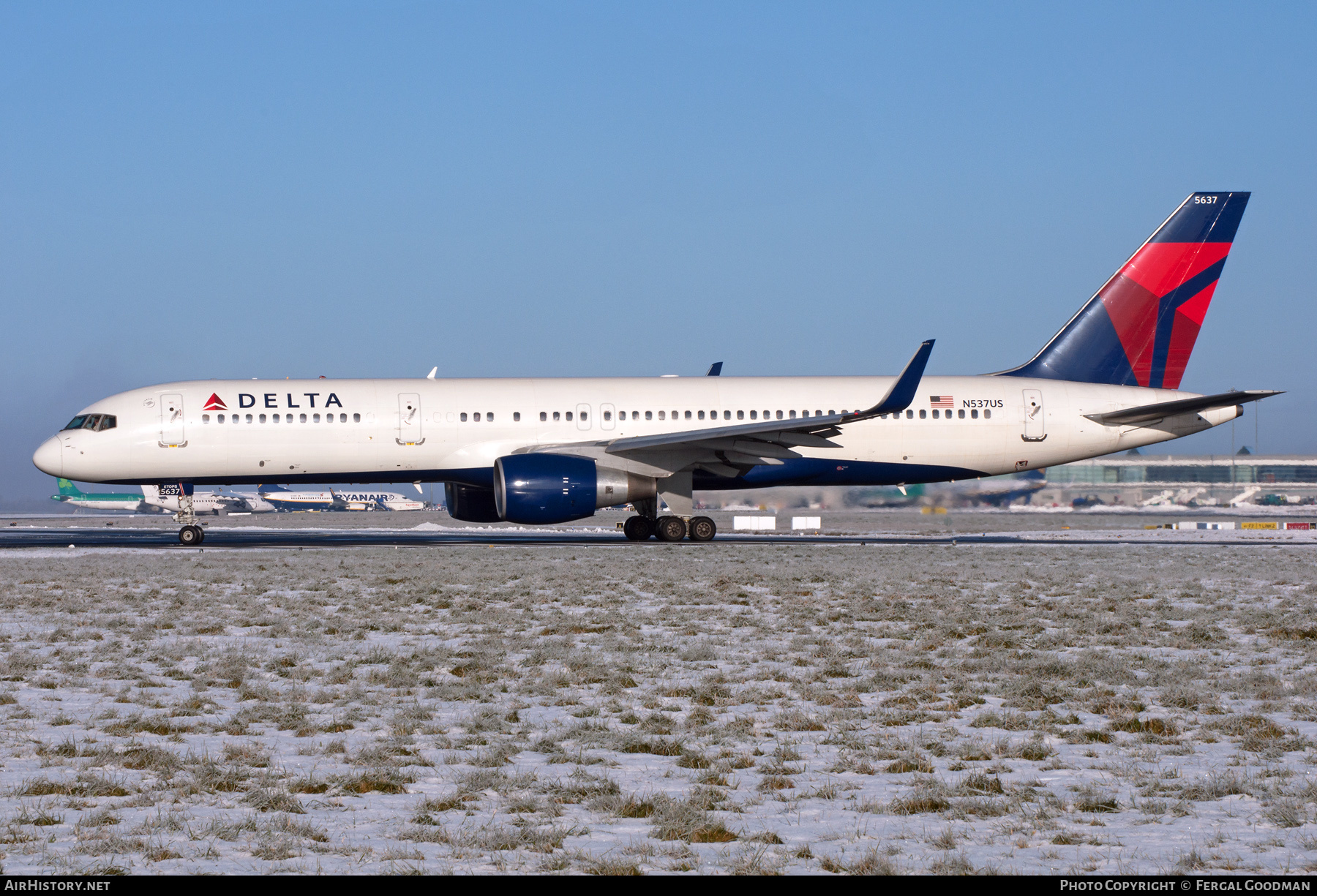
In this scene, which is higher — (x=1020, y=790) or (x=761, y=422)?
(x=761, y=422)

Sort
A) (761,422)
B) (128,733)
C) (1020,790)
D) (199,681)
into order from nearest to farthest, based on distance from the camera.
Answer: (1020,790), (128,733), (199,681), (761,422)

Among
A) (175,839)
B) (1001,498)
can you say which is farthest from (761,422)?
(1001,498)

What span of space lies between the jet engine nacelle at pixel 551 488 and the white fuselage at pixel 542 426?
4.35 feet

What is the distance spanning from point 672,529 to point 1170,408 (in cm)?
1188

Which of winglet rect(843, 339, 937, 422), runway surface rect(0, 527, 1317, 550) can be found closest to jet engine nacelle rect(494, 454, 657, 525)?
runway surface rect(0, 527, 1317, 550)

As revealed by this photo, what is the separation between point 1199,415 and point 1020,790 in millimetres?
23920

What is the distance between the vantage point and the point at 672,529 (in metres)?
26.0

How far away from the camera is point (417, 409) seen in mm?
25812

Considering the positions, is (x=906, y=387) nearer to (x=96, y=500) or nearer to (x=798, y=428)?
(x=798, y=428)

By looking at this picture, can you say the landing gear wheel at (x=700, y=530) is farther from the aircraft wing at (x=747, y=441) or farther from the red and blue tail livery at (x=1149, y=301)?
the red and blue tail livery at (x=1149, y=301)

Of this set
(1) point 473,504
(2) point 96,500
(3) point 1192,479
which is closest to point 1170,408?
(1) point 473,504

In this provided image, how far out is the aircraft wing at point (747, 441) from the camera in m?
23.4

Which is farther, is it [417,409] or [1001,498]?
[1001,498]

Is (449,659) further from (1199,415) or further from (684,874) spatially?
(1199,415)
